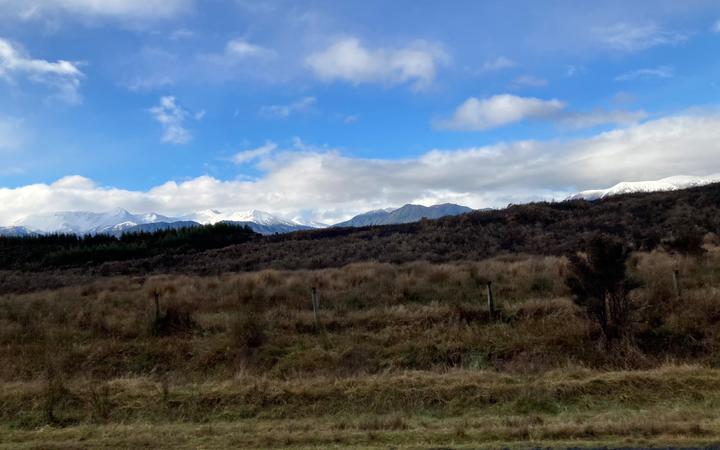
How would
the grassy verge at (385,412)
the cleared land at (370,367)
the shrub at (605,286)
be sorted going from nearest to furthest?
the grassy verge at (385,412), the cleared land at (370,367), the shrub at (605,286)

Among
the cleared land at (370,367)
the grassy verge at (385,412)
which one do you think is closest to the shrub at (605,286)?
the cleared land at (370,367)

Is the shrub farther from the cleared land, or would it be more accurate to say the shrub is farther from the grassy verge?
the grassy verge

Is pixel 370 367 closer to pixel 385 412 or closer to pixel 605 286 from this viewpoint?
pixel 385 412

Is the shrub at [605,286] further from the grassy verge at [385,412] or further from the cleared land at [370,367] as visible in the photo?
the grassy verge at [385,412]

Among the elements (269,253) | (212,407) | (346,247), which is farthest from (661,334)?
(269,253)

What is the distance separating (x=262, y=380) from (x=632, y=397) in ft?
20.7

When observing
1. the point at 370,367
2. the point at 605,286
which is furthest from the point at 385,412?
the point at 605,286

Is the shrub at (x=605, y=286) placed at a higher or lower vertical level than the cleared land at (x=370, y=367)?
higher

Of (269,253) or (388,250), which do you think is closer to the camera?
(388,250)

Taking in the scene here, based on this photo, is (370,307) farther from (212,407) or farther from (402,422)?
(402,422)

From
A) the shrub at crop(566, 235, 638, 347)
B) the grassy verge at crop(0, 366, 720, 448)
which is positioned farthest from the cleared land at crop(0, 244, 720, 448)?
the shrub at crop(566, 235, 638, 347)

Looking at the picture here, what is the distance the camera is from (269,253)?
4081 centimetres

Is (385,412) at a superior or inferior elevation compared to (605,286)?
inferior

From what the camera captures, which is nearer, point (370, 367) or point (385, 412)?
point (385, 412)
